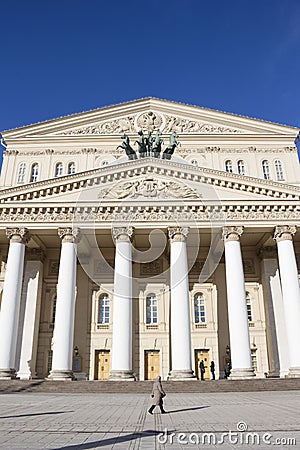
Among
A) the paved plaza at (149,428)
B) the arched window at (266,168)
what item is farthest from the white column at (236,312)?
the arched window at (266,168)

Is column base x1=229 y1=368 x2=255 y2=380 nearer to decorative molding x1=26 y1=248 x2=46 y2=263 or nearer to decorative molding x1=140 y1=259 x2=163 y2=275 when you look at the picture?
decorative molding x1=140 y1=259 x2=163 y2=275

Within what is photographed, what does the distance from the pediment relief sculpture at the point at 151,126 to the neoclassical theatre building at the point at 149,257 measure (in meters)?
0.61

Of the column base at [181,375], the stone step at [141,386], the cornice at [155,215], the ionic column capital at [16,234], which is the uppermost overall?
the cornice at [155,215]

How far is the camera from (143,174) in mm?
27812

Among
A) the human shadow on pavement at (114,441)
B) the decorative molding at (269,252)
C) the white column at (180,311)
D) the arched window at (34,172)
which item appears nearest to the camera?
the human shadow on pavement at (114,441)

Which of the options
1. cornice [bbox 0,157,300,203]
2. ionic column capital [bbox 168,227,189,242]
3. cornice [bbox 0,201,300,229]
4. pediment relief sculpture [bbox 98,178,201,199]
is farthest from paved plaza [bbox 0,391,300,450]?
cornice [bbox 0,157,300,203]

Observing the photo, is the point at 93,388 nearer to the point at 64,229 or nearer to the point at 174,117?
the point at 64,229

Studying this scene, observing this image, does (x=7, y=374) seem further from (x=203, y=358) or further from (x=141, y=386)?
(x=203, y=358)

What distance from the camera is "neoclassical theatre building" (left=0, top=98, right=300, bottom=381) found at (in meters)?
24.8

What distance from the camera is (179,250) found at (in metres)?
26.2

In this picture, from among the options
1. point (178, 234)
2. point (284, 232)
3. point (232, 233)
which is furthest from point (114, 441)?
point (284, 232)

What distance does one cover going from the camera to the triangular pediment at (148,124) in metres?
39.7

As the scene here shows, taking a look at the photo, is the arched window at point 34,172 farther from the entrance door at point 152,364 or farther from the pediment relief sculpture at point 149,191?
the entrance door at point 152,364

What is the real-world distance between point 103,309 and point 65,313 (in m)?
7.42
